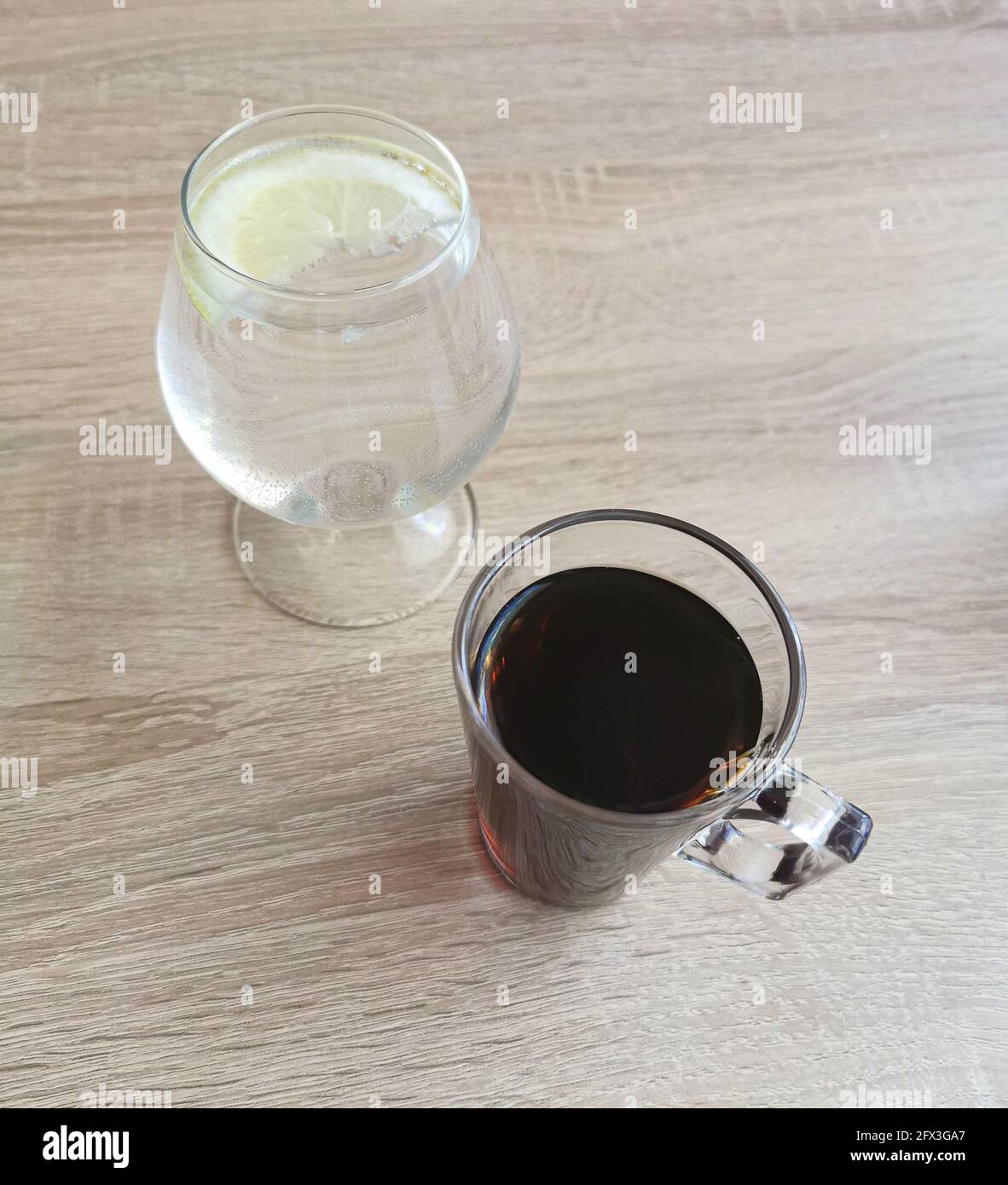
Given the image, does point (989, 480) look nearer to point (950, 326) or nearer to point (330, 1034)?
point (950, 326)

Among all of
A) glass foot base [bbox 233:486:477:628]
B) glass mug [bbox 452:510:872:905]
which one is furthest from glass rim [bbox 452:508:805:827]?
glass foot base [bbox 233:486:477:628]

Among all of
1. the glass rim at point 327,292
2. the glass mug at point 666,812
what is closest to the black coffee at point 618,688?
the glass mug at point 666,812

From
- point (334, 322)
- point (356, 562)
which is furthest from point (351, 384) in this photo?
point (356, 562)

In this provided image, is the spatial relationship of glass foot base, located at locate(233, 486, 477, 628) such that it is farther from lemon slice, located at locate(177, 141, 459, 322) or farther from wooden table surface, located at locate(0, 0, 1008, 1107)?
lemon slice, located at locate(177, 141, 459, 322)

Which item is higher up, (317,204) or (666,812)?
(317,204)

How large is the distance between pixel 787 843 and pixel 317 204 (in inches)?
10.9

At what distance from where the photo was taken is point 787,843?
1.20ft

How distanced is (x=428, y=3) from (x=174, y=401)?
369mm

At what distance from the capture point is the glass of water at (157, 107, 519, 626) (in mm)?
337

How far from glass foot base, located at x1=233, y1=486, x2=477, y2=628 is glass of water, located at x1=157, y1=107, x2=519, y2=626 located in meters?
0.05

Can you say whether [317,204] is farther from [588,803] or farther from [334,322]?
[588,803]

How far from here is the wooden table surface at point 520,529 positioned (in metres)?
0.38

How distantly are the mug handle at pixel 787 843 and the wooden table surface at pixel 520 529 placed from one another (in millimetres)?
33

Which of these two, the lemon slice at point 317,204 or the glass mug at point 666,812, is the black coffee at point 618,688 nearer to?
the glass mug at point 666,812
